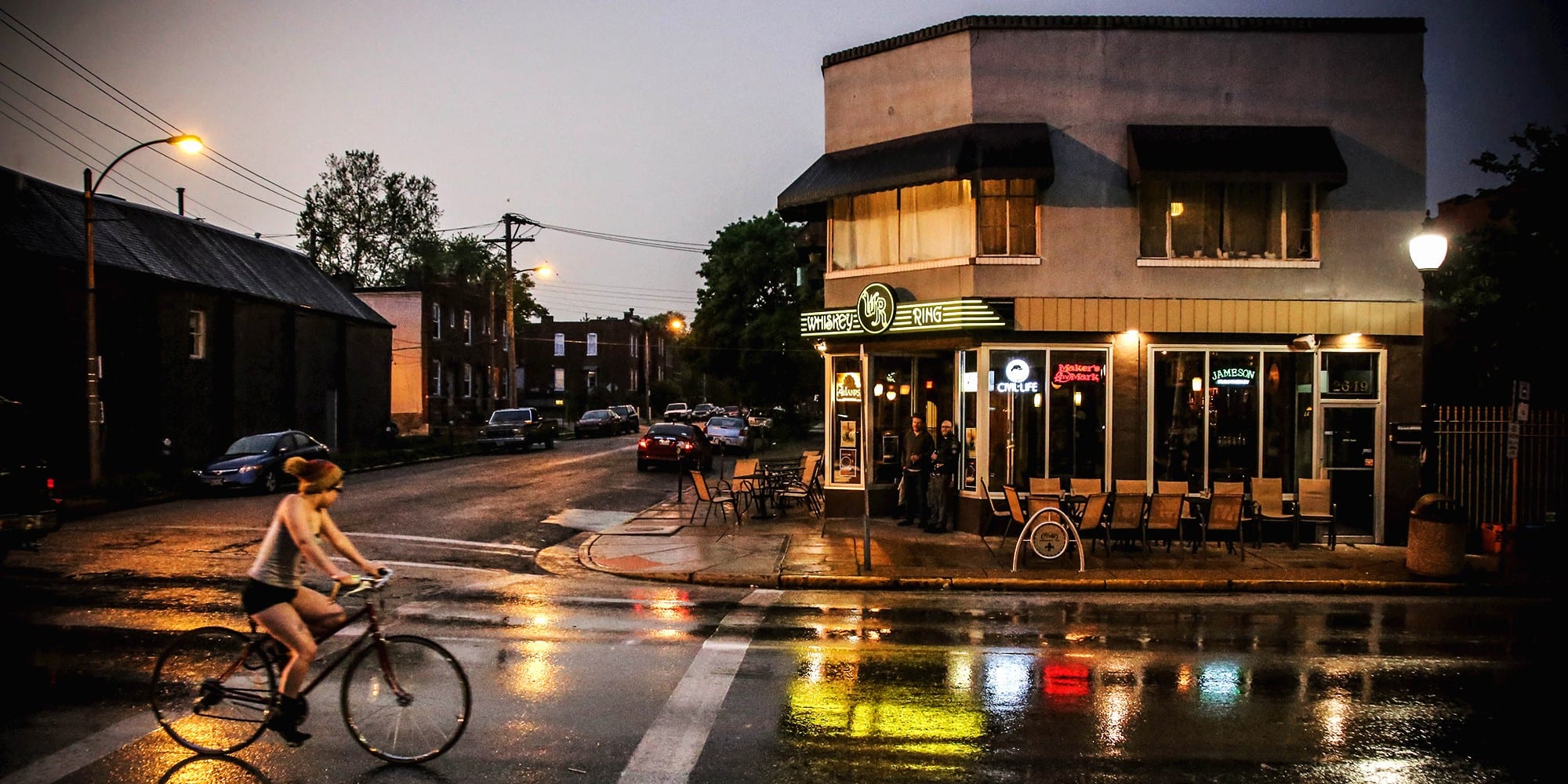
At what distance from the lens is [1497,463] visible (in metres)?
15.6

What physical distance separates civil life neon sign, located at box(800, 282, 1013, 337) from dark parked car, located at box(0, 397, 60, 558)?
1135 centimetres

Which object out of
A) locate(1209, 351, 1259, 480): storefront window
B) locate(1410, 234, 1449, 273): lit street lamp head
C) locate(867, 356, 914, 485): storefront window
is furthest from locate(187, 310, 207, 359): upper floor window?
locate(1410, 234, 1449, 273): lit street lamp head

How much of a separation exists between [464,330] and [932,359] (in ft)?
148

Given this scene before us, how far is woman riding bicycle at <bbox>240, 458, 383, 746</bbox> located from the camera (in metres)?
5.64

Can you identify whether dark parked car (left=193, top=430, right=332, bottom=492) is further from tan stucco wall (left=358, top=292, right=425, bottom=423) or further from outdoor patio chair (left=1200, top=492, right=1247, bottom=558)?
tan stucco wall (left=358, top=292, right=425, bottom=423)

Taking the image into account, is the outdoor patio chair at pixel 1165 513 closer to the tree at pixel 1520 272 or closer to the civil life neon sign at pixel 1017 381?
the civil life neon sign at pixel 1017 381

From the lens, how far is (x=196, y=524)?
55.7 ft

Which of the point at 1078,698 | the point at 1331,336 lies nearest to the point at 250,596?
the point at 1078,698

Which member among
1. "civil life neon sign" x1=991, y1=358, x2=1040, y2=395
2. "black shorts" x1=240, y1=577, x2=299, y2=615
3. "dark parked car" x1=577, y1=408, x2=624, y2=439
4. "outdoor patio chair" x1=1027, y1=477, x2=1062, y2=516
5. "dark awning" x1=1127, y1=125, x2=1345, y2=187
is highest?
"dark awning" x1=1127, y1=125, x2=1345, y2=187

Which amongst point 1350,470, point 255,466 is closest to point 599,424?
point 255,466

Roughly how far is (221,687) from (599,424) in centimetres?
5119

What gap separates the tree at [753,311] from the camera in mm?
49281

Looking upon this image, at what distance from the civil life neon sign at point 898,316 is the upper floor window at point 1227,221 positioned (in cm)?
283

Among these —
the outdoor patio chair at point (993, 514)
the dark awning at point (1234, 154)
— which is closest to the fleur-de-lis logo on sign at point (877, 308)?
the outdoor patio chair at point (993, 514)
